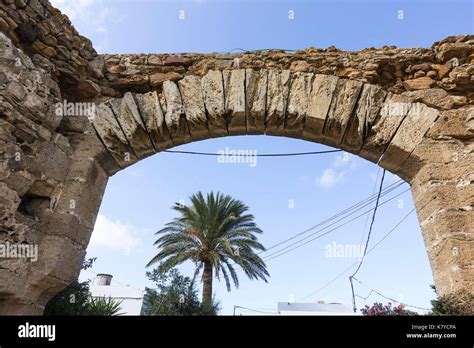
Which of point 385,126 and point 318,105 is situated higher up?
point 318,105

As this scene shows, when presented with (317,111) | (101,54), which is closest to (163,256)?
(101,54)

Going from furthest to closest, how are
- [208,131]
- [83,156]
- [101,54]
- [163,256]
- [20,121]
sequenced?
[163,256], [101,54], [208,131], [83,156], [20,121]

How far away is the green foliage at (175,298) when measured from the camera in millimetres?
9664

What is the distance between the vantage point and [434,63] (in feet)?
9.61

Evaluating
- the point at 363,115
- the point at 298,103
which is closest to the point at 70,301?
the point at 298,103

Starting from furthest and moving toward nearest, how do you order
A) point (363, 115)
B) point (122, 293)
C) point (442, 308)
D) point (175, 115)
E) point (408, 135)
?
point (122, 293)
point (175, 115)
point (363, 115)
point (408, 135)
point (442, 308)

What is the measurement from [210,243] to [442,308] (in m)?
9.64

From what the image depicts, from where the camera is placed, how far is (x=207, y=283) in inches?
440

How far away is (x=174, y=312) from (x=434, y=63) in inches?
354

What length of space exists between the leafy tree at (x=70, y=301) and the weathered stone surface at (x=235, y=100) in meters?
4.41

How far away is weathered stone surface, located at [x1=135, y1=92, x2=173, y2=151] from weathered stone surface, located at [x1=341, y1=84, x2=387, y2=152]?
1.54 metres

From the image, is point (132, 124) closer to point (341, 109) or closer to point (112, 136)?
point (112, 136)
